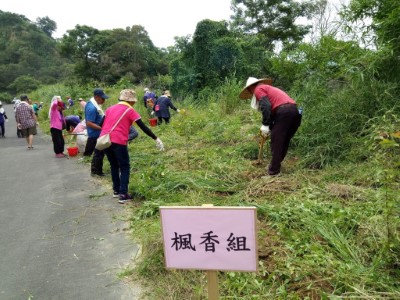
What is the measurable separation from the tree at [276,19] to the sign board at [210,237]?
2188 centimetres

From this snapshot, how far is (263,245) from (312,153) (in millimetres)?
2645

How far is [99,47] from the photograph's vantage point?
29.8 m

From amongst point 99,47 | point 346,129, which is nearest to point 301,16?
point 99,47

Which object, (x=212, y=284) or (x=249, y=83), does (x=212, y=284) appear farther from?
(x=249, y=83)

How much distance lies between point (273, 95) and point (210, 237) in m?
3.29

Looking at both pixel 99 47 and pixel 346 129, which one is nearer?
pixel 346 129

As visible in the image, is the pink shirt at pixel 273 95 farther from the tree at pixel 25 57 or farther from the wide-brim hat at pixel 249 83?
the tree at pixel 25 57

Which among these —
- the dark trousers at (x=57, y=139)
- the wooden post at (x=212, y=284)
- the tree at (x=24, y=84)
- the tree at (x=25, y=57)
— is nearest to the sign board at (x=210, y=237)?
the wooden post at (x=212, y=284)

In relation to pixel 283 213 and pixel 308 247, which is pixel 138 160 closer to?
pixel 283 213

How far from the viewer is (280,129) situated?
459 cm

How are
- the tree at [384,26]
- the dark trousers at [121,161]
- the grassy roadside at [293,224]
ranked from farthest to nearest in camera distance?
the tree at [384,26]
the dark trousers at [121,161]
the grassy roadside at [293,224]

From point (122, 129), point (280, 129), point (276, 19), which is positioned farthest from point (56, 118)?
point (276, 19)

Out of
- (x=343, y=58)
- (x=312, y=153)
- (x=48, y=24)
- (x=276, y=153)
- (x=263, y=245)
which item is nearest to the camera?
(x=263, y=245)

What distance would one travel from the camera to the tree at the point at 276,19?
72.1ft
